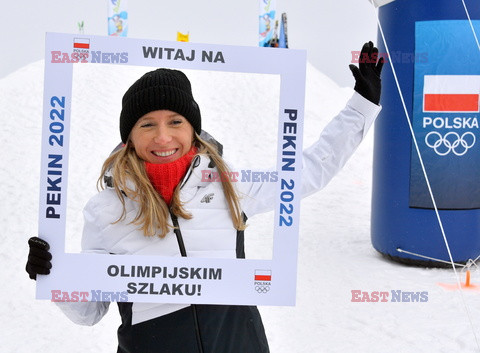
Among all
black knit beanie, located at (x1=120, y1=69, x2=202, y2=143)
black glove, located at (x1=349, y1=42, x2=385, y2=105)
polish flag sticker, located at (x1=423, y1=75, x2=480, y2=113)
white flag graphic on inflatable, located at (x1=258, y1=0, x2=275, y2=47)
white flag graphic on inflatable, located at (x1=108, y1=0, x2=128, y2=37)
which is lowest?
black knit beanie, located at (x1=120, y1=69, x2=202, y2=143)

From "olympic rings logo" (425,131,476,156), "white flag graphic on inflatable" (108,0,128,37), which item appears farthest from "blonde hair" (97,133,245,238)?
"white flag graphic on inflatable" (108,0,128,37)

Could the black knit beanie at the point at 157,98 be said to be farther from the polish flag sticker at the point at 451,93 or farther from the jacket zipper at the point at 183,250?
the polish flag sticker at the point at 451,93

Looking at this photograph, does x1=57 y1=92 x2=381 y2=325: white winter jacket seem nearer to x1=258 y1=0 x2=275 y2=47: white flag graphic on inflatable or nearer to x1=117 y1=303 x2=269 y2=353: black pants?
x1=117 y1=303 x2=269 y2=353: black pants

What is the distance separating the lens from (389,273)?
5.34 meters

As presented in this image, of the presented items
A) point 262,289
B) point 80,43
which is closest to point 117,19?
point 80,43

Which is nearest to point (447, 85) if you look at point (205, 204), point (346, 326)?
point (346, 326)

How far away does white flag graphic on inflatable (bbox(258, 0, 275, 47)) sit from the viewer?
404 inches

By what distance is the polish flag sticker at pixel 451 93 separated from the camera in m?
5.02

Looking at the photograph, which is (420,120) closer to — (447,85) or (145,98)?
(447,85)

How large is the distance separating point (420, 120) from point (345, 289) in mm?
1416

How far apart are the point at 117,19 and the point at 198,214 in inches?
304

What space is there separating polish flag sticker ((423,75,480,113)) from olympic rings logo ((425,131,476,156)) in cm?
19

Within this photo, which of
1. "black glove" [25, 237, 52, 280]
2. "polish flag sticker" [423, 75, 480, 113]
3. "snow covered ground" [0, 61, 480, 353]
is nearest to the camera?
"black glove" [25, 237, 52, 280]

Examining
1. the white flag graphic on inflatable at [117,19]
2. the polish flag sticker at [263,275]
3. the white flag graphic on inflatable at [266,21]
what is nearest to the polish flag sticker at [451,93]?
the polish flag sticker at [263,275]
